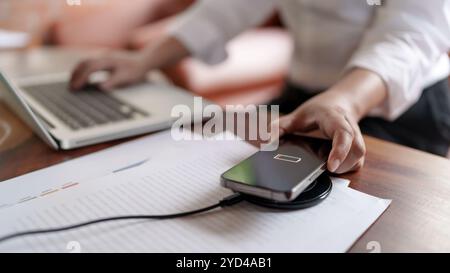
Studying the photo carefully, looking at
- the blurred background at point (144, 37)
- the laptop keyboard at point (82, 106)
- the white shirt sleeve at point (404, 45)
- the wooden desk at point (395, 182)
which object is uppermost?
the white shirt sleeve at point (404, 45)

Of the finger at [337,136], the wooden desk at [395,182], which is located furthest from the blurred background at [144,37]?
the finger at [337,136]

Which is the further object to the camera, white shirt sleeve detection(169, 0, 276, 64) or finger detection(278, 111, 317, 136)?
white shirt sleeve detection(169, 0, 276, 64)

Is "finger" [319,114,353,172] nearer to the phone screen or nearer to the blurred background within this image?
the phone screen

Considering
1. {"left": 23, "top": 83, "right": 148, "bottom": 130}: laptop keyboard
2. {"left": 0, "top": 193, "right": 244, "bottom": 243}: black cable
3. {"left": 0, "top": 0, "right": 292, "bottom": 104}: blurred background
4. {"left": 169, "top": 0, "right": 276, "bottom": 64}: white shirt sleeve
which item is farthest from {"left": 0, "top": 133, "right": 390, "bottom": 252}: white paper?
{"left": 0, "top": 0, "right": 292, "bottom": 104}: blurred background

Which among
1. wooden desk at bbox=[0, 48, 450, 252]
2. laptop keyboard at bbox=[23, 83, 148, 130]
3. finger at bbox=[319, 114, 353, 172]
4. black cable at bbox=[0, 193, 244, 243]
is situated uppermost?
finger at bbox=[319, 114, 353, 172]

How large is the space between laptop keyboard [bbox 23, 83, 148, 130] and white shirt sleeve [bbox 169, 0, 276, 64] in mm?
212

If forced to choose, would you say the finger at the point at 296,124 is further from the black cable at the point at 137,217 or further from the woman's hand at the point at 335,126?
the black cable at the point at 137,217

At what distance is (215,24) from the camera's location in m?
0.86

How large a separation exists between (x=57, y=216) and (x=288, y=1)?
0.62 m

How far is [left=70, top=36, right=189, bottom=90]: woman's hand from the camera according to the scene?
75cm

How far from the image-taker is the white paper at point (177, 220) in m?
0.37

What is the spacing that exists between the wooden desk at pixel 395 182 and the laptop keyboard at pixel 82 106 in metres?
0.05

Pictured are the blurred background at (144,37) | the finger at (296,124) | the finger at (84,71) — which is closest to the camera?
the finger at (296,124)

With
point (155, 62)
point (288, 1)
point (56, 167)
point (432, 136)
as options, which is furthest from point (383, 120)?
point (56, 167)
